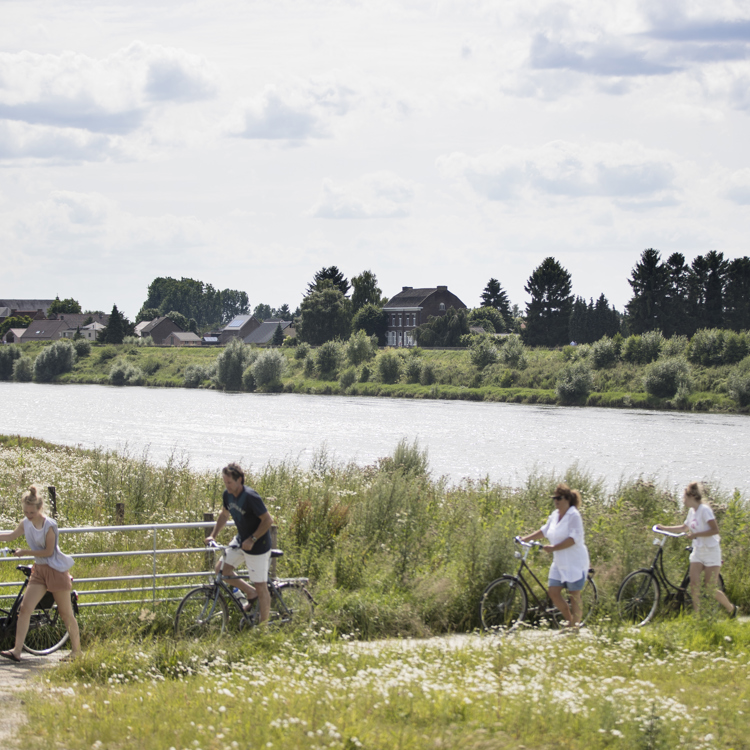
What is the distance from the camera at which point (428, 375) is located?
75.4 metres

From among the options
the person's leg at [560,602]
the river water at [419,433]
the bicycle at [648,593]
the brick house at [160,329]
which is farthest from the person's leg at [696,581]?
the brick house at [160,329]

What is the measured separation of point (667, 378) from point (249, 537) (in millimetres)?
54343

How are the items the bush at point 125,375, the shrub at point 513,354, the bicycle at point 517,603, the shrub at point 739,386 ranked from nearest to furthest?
the bicycle at point 517,603
the shrub at point 739,386
the shrub at point 513,354
the bush at point 125,375

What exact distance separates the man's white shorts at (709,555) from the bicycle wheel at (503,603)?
1989 millimetres

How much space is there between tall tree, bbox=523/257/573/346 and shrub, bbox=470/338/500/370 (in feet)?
82.0

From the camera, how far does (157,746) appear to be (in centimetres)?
548

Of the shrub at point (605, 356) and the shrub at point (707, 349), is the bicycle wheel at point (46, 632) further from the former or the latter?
the shrub at point (605, 356)

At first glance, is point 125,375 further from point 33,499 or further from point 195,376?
point 33,499

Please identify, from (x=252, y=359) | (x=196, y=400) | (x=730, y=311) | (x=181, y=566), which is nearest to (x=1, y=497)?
(x=181, y=566)

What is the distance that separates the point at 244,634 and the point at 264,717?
2483 millimetres

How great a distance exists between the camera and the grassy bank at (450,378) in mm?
58156

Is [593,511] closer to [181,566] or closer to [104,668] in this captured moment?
[181,566]

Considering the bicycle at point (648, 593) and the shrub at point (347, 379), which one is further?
the shrub at point (347, 379)

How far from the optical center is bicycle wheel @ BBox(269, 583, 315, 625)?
866cm
